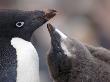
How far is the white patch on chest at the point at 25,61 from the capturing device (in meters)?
2.17

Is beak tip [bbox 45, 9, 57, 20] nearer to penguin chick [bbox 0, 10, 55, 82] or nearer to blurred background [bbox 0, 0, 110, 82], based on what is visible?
penguin chick [bbox 0, 10, 55, 82]

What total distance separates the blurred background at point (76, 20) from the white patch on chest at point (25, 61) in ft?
4.32

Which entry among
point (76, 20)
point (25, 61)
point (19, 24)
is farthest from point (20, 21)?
point (76, 20)

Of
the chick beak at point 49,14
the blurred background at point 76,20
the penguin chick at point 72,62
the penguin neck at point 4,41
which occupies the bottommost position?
the penguin chick at point 72,62

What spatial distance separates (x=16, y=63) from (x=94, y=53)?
10.1 inches

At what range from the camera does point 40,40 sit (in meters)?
3.91

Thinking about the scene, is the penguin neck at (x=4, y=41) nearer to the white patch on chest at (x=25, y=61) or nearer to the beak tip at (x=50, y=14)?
the white patch on chest at (x=25, y=61)

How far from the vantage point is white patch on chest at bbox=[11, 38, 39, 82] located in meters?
2.17

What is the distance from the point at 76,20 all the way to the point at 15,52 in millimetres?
2347

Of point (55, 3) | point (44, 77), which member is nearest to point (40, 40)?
point (44, 77)

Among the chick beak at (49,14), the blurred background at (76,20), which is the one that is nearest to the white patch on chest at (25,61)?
the chick beak at (49,14)

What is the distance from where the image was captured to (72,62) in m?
2.16

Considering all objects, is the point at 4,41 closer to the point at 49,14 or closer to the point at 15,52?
the point at 15,52

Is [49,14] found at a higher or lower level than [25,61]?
higher
